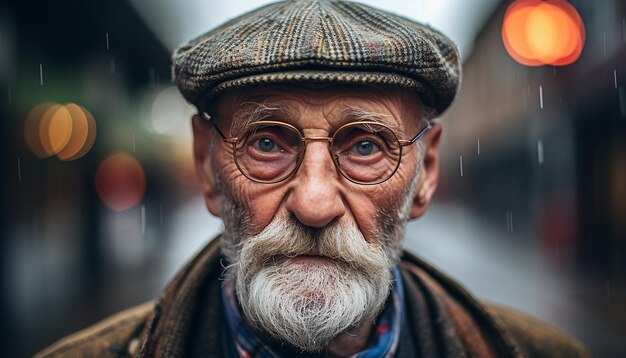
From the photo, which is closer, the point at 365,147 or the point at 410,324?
the point at 365,147

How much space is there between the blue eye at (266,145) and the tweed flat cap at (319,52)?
207 millimetres

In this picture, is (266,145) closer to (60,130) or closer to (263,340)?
(263,340)

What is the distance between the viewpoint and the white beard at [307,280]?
1.82m

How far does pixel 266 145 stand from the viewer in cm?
192

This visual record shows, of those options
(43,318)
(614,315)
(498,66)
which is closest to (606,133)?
(614,315)

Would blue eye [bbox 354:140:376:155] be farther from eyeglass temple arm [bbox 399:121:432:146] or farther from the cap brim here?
the cap brim

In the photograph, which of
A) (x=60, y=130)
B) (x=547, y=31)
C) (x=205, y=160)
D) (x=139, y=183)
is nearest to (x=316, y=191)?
(x=205, y=160)

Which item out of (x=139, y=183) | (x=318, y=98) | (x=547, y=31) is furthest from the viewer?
(x=139, y=183)

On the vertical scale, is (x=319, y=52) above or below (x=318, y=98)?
above

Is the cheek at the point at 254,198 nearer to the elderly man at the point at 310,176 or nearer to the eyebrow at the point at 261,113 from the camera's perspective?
the elderly man at the point at 310,176

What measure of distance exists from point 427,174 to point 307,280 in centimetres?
73

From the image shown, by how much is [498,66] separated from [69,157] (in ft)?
70.2

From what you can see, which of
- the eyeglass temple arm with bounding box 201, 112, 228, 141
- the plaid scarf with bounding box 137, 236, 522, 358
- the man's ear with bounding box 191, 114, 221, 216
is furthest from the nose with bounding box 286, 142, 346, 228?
the plaid scarf with bounding box 137, 236, 522, 358

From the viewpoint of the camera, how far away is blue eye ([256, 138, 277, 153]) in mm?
1910
